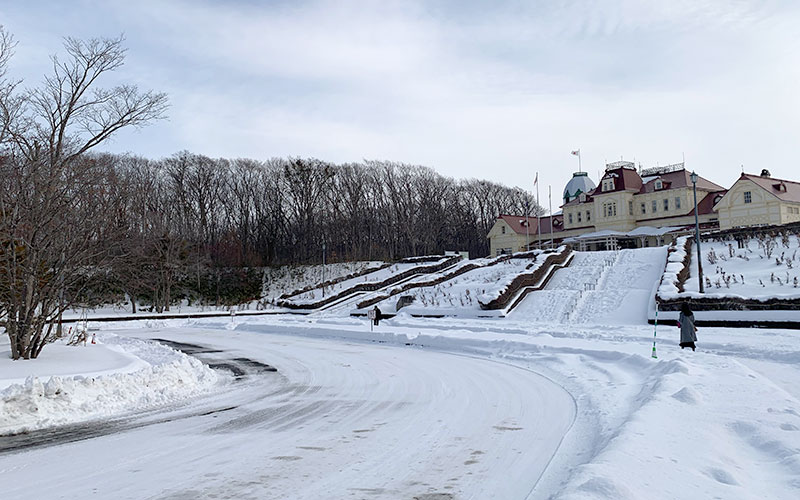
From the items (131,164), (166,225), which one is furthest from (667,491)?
(131,164)

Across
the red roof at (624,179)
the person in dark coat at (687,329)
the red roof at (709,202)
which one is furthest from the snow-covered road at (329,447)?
the red roof at (624,179)

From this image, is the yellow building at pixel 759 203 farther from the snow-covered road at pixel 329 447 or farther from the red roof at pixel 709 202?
the snow-covered road at pixel 329 447

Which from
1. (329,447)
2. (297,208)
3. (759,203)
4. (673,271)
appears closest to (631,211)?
(759,203)

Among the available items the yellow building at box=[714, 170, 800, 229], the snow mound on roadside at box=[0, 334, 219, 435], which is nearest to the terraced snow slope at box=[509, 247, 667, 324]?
the yellow building at box=[714, 170, 800, 229]

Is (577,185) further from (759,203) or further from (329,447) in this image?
(329,447)

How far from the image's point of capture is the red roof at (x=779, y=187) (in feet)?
165

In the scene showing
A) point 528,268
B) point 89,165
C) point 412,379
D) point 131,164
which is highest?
point 131,164

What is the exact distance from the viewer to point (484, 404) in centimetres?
1013

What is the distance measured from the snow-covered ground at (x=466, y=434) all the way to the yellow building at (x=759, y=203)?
38.8m

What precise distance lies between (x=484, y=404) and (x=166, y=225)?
48534 millimetres

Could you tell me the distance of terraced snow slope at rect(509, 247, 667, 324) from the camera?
27.4 m

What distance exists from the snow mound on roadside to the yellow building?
165 feet

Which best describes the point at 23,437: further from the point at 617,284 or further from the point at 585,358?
the point at 617,284

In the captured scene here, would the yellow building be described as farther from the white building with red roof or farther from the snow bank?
the snow bank
